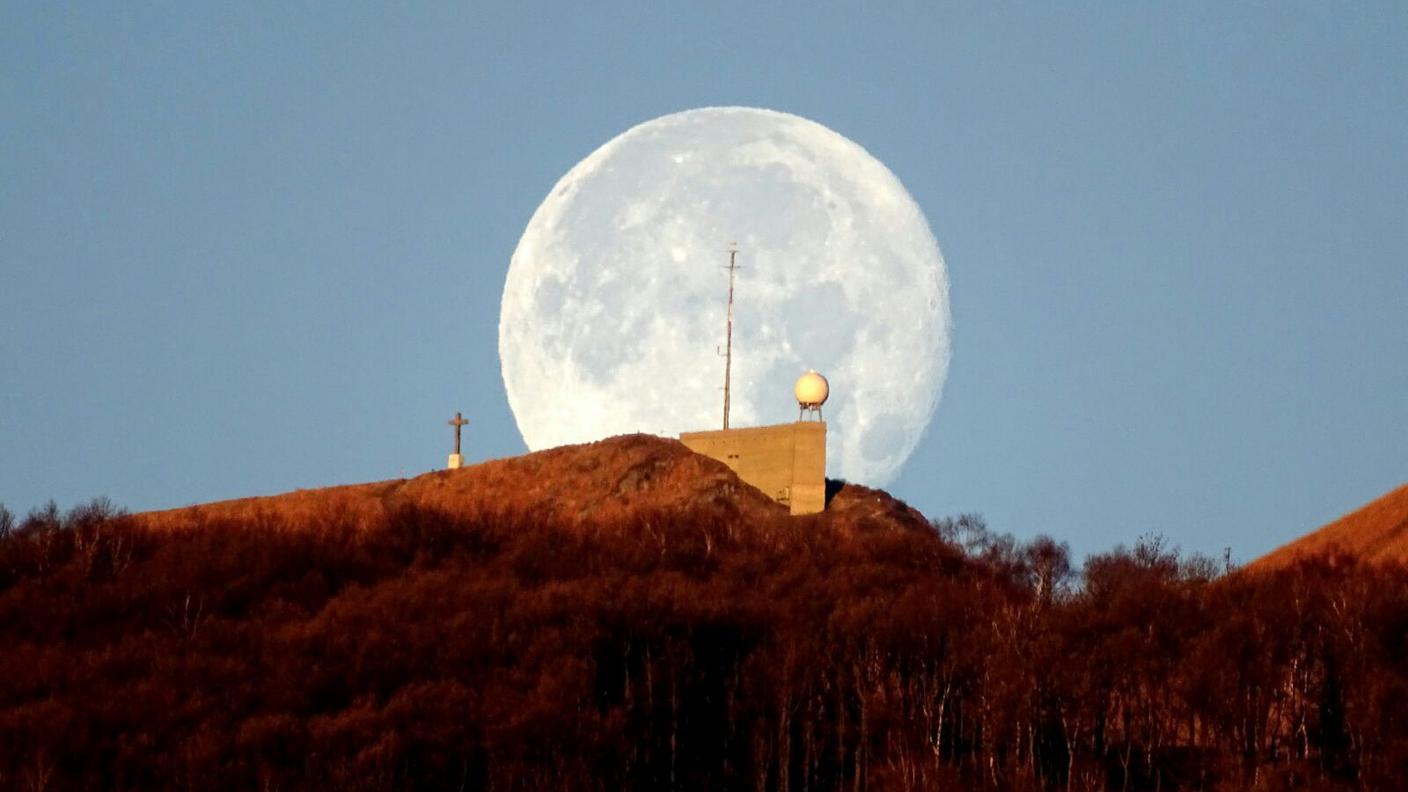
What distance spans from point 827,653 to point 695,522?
10.8 metres

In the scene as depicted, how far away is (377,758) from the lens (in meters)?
35.1

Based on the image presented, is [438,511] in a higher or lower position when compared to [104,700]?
higher

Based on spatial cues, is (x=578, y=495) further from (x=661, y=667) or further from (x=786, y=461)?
(x=661, y=667)

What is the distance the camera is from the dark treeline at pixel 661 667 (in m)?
35.3

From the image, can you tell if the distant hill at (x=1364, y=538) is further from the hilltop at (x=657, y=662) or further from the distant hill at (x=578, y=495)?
the distant hill at (x=578, y=495)

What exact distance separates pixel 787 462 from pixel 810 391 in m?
3.69

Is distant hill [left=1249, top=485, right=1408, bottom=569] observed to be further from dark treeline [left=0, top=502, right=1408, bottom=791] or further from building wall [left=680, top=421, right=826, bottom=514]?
building wall [left=680, top=421, right=826, bottom=514]

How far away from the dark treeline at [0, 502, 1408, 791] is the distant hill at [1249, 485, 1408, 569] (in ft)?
6.92

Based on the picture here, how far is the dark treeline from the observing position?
116 feet

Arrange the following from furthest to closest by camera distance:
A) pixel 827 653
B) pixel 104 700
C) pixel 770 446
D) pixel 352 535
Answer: pixel 770 446
pixel 352 535
pixel 827 653
pixel 104 700

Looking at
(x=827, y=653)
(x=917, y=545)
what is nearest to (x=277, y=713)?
(x=827, y=653)

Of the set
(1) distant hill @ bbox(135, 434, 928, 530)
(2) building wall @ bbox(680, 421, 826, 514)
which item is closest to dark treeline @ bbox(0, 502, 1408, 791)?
(1) distant hill @ bbox(135, 434, 928, 530)

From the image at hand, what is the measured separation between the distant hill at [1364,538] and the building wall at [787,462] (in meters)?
10.4

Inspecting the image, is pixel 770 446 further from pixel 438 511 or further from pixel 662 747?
pixel 662 747
